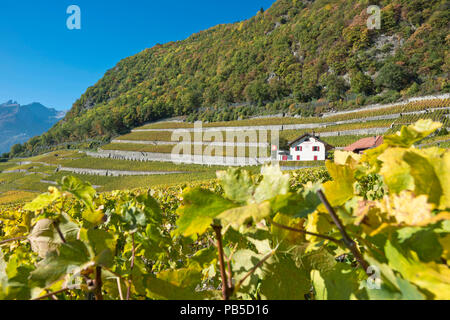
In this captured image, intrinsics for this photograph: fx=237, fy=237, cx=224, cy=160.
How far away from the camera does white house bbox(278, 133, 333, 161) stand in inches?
946

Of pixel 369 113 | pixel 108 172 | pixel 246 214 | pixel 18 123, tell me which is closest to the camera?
pixel 246 214

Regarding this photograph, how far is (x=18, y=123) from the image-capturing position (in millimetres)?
167375

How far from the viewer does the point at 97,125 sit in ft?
164

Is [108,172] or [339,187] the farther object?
[108,172]

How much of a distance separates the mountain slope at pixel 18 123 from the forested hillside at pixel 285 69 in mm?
131281

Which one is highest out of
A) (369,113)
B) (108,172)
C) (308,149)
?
(369,113)

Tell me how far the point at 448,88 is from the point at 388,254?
131 feet

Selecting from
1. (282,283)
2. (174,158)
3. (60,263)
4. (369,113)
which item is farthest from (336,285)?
(369,113)

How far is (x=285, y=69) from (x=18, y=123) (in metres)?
197

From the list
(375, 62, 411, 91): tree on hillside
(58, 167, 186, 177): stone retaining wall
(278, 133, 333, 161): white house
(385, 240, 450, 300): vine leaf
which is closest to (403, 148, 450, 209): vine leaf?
(385, 240, 450, 300): vine leaf

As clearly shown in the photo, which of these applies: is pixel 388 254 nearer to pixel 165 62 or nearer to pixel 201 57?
pixel 201 57

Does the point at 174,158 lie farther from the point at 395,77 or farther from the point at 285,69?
the point at 395,77

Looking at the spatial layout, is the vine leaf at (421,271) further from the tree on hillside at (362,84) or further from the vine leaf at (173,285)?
the tree on hillside at (362,84)
